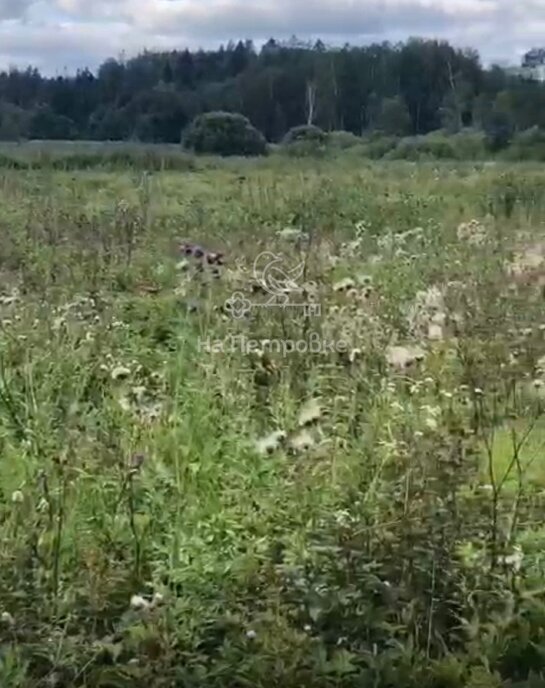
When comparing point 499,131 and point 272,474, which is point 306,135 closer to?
point 499,131

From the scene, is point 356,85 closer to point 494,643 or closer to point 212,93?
point 212,93

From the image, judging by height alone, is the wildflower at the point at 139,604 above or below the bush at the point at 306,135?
below

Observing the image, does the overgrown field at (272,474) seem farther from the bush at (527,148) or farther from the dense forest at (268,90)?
the bush at (527,148)

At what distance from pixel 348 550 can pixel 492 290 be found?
2.06m

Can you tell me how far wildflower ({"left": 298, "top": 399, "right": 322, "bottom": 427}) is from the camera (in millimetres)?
2387

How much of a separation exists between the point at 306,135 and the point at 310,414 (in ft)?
14.6

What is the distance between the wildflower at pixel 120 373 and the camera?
2.57 metres

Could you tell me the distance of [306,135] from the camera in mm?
6648

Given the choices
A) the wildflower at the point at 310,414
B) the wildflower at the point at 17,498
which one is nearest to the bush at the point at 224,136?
the wildflower at the point at 310,414

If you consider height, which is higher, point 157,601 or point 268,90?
point 268,90

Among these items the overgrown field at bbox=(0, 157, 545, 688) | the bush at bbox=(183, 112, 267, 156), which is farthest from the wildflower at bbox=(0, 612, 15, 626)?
the bush at bbox=(183, 112, 267, 156)

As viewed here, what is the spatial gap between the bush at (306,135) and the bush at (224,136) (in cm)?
22

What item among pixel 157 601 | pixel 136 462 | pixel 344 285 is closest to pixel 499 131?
pixel 344 285

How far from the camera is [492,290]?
12.1 ft
